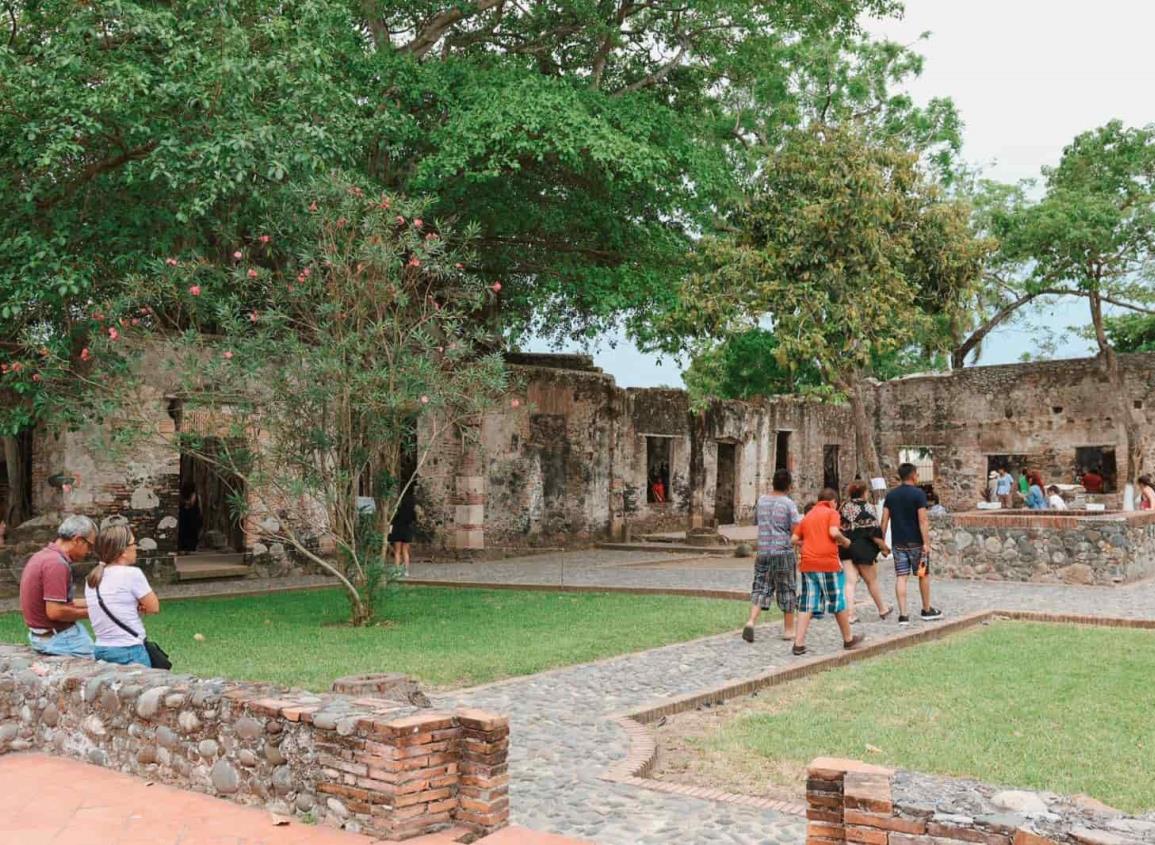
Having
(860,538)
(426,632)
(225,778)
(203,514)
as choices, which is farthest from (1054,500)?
(225,778)

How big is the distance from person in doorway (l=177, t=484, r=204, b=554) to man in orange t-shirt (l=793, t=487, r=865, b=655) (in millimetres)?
13969

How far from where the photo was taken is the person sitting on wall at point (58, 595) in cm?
673

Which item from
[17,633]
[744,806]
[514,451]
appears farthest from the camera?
[514,451]

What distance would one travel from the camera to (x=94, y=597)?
21.9ft

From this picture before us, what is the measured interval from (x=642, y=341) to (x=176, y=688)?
18165 mm

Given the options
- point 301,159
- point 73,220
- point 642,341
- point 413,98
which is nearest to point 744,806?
point 301,159

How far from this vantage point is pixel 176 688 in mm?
5586

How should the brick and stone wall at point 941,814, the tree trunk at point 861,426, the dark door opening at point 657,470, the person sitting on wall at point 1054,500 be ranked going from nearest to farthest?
the brick and stone wall at point 941,814 → the tree trunk at point 861,426 → the person sitting on wall at point 1054,500 → the dark door opening at point 657,470

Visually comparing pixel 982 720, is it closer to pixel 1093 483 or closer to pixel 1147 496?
pixel 1147 496

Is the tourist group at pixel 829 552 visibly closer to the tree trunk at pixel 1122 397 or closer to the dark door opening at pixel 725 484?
the dark door opening at pixel 725 484

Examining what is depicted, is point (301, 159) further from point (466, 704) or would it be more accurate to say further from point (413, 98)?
point (466, 704)

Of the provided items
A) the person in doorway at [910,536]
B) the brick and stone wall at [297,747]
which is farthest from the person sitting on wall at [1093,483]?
the brick and stone wall at [297,747]

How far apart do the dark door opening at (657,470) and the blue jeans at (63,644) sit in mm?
18770

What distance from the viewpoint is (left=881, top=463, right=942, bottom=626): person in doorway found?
11492 millimetres
